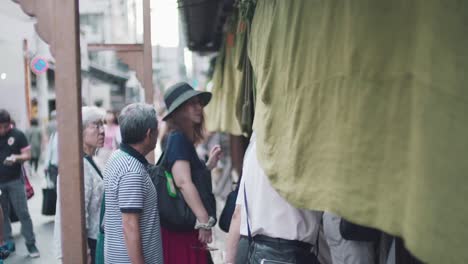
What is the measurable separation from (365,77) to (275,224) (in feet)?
3.82

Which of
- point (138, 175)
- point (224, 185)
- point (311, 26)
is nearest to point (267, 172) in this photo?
point (311, 26)

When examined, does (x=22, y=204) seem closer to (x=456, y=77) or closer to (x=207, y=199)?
(x=207, y=199)

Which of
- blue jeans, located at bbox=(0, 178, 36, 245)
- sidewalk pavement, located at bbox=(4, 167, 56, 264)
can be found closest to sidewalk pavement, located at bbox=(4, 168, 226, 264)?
sidewalk pavement, located at bbox=(4, 167, 56, 264)

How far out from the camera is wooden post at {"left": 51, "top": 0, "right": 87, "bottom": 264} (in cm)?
324

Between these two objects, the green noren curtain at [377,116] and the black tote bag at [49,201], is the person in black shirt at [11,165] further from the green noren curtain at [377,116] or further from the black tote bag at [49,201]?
the green noren curtain at [377,116]

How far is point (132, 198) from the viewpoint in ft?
10.4

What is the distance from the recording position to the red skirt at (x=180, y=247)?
398 centimetres

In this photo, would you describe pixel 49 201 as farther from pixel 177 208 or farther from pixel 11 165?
pixel 177 208

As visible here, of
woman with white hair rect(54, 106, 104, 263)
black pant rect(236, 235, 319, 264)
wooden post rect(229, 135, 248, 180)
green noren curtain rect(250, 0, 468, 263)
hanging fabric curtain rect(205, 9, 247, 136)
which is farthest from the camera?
wooden post rect(229, 135, 248, 180)

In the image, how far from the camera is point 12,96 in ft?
17.9

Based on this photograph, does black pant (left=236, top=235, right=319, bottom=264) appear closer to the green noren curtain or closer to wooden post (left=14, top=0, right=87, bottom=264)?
the green noren curtain

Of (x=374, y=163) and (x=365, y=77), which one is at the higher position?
(x=365, y=77)

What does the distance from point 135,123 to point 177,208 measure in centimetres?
81

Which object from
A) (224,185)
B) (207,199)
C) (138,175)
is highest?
(138,175)
